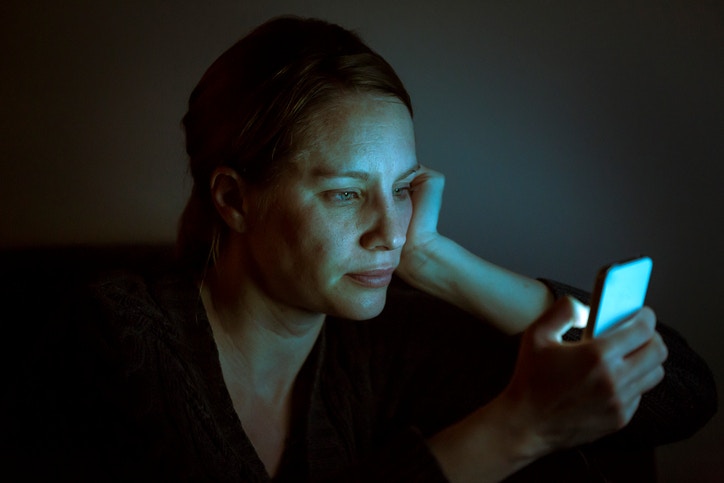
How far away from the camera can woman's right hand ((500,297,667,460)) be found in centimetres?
67

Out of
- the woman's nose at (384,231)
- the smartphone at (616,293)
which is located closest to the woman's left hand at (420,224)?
the woman's nose at (384,231)

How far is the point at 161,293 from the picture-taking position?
1046mm

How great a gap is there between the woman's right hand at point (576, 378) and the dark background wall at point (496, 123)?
2.56ft

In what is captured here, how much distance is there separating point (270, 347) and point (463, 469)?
1.61ft

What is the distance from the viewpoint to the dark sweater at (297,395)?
35.4 inches

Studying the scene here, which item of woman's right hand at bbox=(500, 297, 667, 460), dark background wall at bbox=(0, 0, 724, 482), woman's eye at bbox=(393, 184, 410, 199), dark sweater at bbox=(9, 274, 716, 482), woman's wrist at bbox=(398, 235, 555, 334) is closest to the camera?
woman's right hand at bbox=(500, 297, 667, 460)

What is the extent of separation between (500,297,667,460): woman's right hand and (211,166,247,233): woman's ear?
51 cm

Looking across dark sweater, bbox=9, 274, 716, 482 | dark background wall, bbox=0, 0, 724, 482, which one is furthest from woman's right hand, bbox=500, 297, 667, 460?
dark background wall, bbox=0, 0, 724, 482

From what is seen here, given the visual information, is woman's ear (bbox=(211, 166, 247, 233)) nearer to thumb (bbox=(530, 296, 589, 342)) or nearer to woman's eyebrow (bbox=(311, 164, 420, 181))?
woman's eyebrow (bbox=(311, 164, 420, 181))

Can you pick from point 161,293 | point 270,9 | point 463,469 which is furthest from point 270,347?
point 270,9

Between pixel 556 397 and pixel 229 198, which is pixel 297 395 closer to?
pixel 229 198

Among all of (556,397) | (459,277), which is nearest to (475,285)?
(459,277)

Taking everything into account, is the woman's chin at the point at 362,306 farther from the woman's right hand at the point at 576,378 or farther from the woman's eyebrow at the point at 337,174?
the woman's right hand at the point at 576,378

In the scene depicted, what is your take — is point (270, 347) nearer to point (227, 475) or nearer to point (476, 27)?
point (227, 475)
